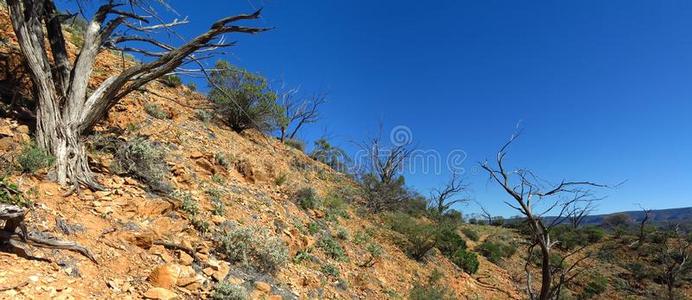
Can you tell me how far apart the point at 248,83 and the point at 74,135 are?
28.7ft

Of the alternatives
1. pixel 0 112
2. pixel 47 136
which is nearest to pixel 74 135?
pixel 47 136

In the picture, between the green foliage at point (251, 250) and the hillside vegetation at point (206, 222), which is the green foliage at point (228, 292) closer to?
the hillside vegetation at point (206, 222)

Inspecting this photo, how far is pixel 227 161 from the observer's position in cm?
877

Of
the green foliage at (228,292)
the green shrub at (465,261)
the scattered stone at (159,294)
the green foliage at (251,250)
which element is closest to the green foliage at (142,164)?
the green foliage at (251,250)

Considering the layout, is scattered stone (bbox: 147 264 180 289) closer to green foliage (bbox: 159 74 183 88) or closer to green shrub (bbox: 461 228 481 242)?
green foliage (bbox: 159 74 183 88)

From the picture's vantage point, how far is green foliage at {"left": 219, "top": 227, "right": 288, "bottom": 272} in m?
5.62

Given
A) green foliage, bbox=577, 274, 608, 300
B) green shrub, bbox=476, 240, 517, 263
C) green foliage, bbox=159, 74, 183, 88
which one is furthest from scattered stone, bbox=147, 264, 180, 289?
green shrub, bbox=476, 240, 517, 263

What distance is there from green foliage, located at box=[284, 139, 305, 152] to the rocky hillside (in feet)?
21.0

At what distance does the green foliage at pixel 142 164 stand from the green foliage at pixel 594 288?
1448cm

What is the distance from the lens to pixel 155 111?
9.07 m

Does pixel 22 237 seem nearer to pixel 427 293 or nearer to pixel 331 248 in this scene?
pixel 331 248

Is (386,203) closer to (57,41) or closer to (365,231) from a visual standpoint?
(365,231)

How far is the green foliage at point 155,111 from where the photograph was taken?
891 centimetres

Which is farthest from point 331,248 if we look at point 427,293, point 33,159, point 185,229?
point 33,159
